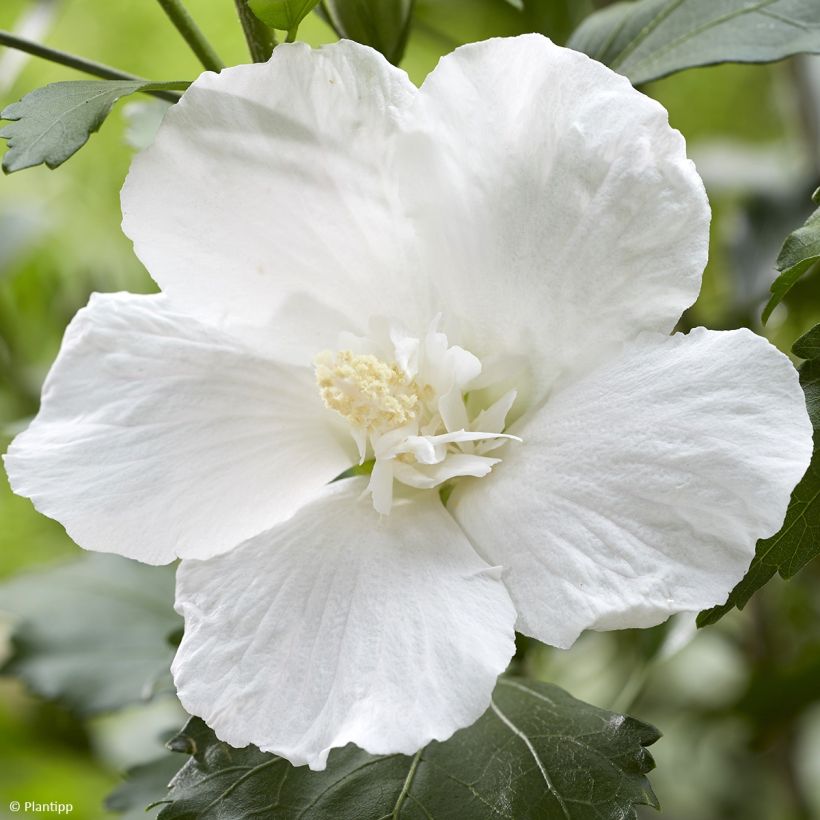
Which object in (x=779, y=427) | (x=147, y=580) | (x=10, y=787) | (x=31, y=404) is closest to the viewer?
(x=779, y=427)

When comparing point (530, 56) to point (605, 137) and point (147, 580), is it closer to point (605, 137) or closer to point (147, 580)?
point (605, 137)

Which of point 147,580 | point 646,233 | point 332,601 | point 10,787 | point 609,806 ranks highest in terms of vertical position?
point 646,233

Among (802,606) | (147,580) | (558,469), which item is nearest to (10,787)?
(147,580)

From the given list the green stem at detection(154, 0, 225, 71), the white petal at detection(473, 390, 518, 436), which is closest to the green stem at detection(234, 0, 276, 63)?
the green stem at detection(154, 0, 225, 71)

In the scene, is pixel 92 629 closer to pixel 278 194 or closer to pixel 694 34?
pixel 278 194

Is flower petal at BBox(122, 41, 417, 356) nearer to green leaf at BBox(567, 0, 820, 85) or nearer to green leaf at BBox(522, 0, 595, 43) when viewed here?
green leaf at BBox(567, 0, 820, 85)

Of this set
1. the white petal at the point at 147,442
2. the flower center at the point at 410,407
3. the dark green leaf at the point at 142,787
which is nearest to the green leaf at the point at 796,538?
the flower center at the point at 410,407

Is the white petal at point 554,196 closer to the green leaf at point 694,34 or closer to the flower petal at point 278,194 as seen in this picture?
the flower petal at point 278,194
